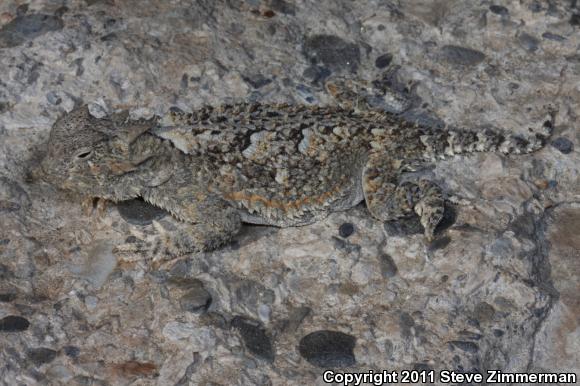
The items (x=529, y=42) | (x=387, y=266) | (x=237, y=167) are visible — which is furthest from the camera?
(x=529, y=42)

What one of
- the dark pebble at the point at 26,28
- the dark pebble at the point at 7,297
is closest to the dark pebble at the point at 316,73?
the dark pebble at the point at 26,28

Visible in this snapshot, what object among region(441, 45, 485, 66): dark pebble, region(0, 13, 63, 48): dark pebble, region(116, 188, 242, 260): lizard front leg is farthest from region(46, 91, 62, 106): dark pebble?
region(441, 45, 485, 66): dark pebble

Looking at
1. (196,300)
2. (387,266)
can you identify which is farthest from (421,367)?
(196,300)

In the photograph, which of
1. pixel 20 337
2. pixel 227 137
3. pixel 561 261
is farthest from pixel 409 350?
pixel 20 337

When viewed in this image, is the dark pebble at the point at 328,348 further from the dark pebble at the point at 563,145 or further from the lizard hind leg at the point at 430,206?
the dark pebble at the point at 563,145

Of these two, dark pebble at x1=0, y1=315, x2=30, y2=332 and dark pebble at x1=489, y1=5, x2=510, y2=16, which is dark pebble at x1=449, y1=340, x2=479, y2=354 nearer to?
dark pebble at x1=0, y1=315, x2=30, y2=332

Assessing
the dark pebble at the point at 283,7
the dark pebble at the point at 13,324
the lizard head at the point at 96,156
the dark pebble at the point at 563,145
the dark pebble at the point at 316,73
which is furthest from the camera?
the dark pebble at the point at 283,7

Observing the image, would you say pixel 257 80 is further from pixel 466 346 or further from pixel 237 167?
pixel 466 346
